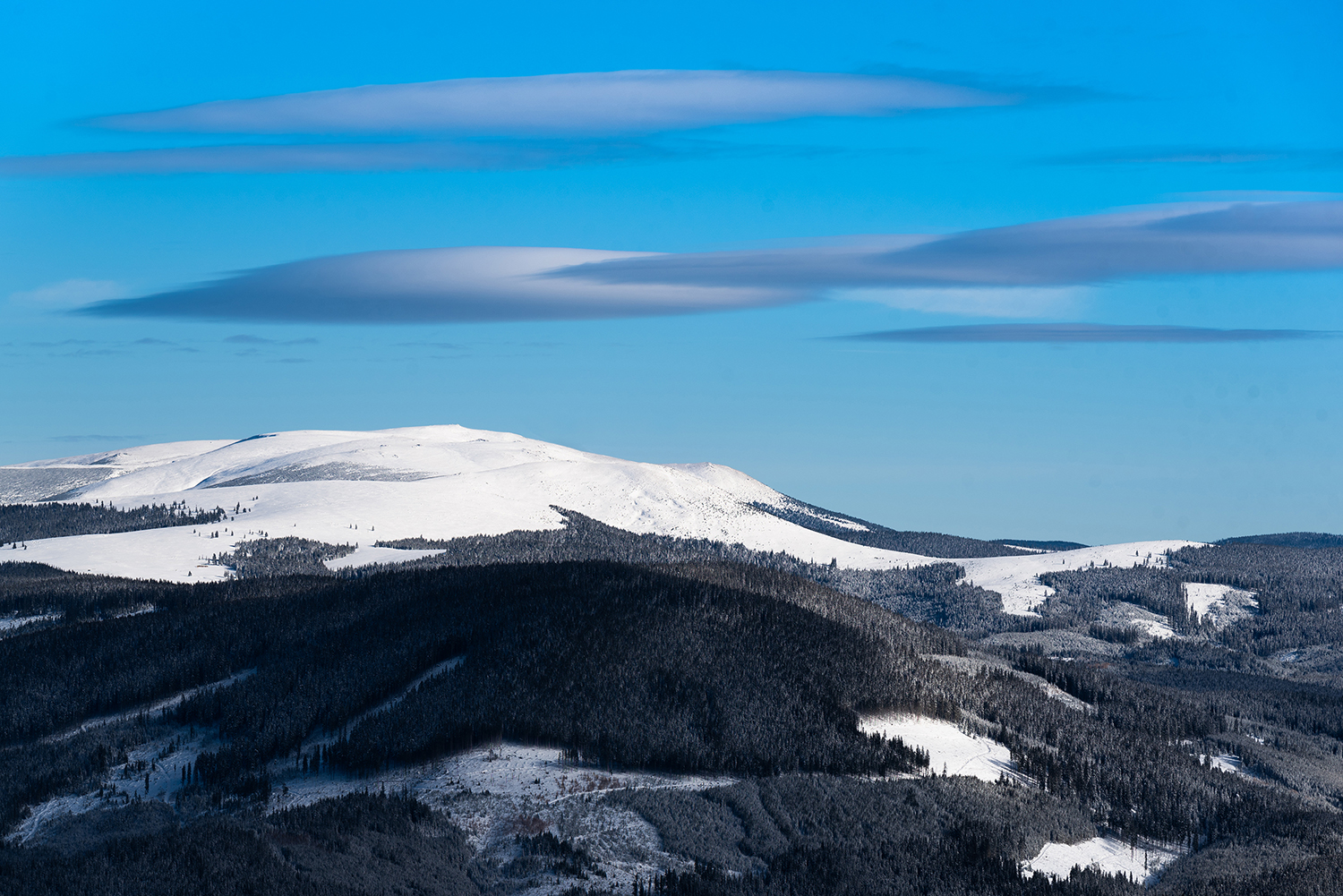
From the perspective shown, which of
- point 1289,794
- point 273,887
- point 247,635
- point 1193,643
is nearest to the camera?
point 273,887

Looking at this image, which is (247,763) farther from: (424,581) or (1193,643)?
(1193,643)

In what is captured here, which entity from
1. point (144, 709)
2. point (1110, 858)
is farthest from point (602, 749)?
point (144, 709)

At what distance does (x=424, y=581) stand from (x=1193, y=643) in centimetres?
11717

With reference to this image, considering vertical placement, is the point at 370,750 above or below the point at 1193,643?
above

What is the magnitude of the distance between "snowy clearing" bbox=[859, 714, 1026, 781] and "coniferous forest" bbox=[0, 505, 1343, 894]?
0.78 meters

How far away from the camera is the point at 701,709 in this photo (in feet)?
245

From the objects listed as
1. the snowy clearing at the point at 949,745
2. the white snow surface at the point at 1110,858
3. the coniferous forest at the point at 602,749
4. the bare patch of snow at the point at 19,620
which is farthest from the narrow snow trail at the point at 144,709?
the white snow surface at the point at 1110,858

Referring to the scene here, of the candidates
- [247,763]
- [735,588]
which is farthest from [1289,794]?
[247,763]

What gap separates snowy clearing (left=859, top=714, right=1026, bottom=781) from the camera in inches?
2908

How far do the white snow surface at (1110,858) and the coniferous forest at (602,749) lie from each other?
2.35 feet

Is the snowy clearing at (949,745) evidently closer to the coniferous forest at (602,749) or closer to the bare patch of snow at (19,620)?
the coniferous forest at (602,749)

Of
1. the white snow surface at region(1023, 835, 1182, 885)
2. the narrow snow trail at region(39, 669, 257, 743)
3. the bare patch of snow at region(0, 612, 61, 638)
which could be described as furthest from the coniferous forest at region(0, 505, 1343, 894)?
the bare patch of snow at region(0, 612, 61, 638)

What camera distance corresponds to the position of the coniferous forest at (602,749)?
182 feet

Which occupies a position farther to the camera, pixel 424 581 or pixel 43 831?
pixel 424 581
